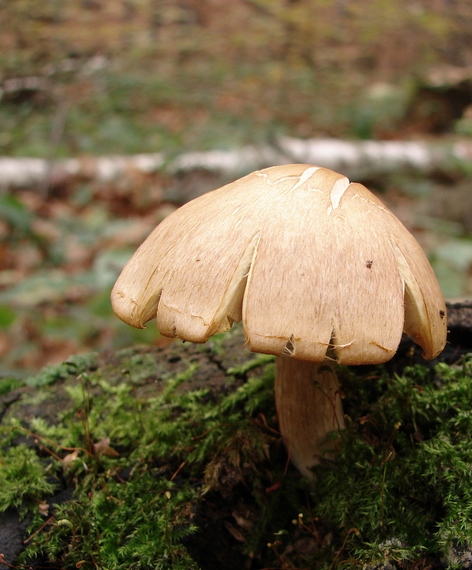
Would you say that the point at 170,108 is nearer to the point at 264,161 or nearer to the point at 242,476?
the point at 264,161

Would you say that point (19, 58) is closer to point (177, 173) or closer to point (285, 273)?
point (177, 173)

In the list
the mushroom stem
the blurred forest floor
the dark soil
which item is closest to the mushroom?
the mushroom stem

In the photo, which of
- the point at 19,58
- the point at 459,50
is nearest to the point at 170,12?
the point at 19,58

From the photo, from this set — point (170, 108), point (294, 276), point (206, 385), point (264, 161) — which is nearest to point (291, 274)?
point (294, 276)

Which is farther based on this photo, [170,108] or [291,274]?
[170,108]

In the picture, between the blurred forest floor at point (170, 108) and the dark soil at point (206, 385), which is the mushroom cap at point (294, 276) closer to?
the dark soil at point (206, 385)

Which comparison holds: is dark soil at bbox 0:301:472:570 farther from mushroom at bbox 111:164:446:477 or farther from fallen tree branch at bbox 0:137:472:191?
fallen tree branch at bbox 0:137:472:191

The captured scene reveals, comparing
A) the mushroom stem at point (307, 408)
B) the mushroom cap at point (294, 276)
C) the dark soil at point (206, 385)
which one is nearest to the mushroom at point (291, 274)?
the mushroom cap at point (294, 276)
